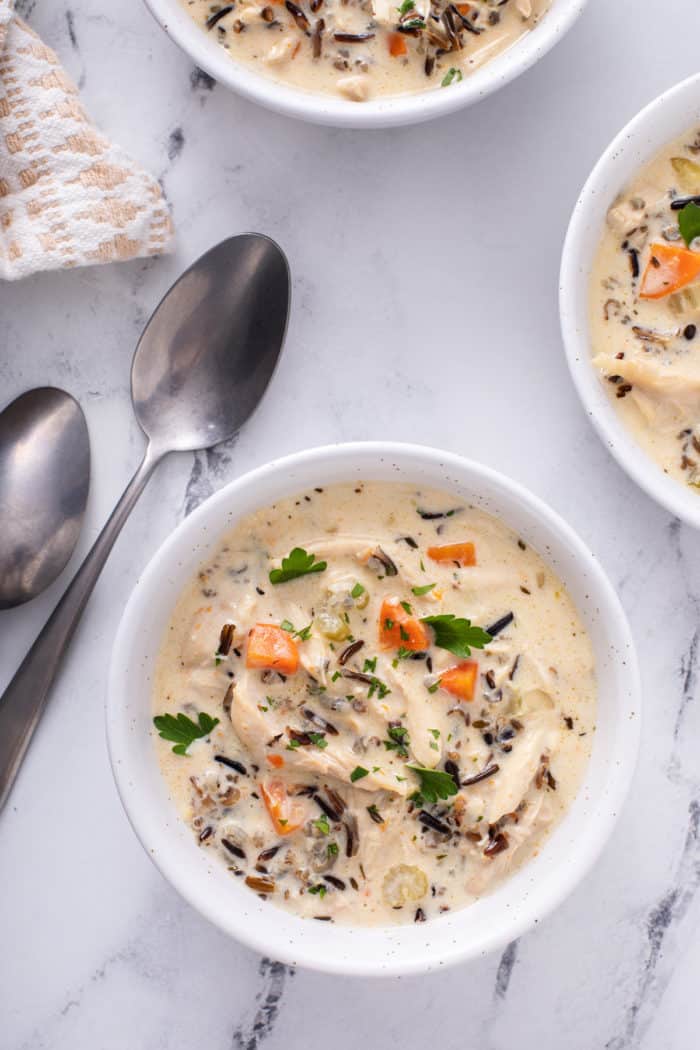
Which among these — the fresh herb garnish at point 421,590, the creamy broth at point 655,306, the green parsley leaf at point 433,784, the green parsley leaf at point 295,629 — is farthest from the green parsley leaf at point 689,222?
the green parsley leaf at point 433,784

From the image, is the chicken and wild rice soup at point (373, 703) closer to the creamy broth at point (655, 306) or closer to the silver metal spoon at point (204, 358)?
the silver metal spoon at point (204, 358)

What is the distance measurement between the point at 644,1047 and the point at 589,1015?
0.17 m

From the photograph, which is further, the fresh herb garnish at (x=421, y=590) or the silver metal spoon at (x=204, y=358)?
the silver metal spoon at (x=204, y=358)

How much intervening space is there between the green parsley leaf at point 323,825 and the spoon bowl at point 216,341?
3.26ft

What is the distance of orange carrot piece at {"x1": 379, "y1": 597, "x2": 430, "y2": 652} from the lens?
8.87 feet

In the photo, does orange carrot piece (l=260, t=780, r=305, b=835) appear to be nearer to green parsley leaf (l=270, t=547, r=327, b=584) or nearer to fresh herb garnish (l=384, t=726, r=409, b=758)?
fresh herb garnish (l=384, t=726, r=409, b=758)

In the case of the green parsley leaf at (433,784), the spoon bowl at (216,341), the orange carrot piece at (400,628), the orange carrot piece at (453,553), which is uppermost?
the spoon bowl at (216,341)

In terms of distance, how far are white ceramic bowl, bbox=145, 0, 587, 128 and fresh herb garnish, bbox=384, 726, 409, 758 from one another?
4.71ft

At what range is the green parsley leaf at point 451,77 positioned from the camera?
9.66ft

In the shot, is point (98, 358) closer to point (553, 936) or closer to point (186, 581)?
point (186, 581)

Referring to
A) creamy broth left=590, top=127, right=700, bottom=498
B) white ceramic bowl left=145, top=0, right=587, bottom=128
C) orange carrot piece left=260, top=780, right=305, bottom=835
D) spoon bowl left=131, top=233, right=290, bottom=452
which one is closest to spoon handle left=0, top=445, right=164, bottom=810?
spoon bowl left=131, top=233, right=290, bottom=452

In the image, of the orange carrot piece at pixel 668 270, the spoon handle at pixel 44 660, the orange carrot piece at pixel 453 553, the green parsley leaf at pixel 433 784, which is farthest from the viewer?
the spoon handle at pixel 44 660

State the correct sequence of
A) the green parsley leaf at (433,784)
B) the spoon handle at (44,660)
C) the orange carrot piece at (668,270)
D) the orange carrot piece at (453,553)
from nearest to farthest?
the green parsley leaf at (433,784) < the orange carrot piece at (453,553) < the orange carrot piece at (668,270) < the spoon handle at (44,660)

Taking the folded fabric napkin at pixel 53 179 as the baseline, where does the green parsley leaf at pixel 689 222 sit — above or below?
above
